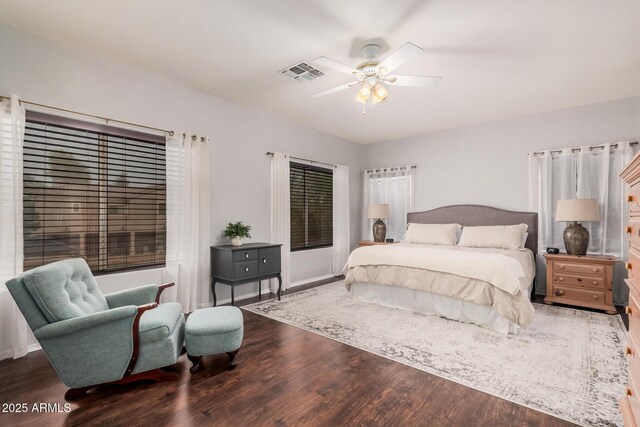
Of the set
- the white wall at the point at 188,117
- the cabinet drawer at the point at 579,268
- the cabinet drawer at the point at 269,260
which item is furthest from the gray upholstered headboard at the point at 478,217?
the cabinet drawer at the point at 269,260

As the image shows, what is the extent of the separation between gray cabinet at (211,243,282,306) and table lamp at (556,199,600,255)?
3.93 meters

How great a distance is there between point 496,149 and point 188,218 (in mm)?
4858

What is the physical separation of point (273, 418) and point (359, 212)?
5312 millimetres

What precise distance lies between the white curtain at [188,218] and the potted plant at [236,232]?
0.97 feet

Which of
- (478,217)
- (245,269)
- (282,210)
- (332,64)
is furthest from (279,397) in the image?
(478,217)

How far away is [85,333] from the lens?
2.12m

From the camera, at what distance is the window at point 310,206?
5.59m

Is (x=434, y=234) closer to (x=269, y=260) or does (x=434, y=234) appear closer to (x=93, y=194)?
(x=269, y=260)

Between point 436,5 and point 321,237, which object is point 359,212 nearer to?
point 321,237

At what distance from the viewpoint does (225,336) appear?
99.4 inches

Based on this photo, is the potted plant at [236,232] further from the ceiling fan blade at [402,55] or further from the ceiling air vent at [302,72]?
the ceiling fan blade at [402,55]

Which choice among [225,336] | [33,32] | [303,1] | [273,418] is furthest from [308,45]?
[273,418]

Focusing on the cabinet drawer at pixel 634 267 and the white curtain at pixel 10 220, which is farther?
the white curtain at pixel 10 220

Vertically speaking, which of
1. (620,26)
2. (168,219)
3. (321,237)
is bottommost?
(321,237)
